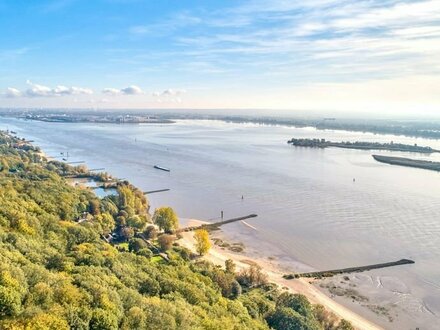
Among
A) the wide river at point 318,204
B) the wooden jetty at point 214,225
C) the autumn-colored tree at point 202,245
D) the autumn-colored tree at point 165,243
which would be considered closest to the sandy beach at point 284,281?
the autumn-colored tree at point 202,245

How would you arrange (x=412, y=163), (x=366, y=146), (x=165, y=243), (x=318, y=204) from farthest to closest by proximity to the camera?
1. (x=366, y=146)
2. (x=412, y=163)
3. (x=318, y=204)
4. (x=165, y=243)

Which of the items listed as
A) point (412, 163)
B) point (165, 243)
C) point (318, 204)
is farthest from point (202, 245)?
point (412, 163)

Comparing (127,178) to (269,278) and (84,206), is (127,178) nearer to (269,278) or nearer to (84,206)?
(84,206)

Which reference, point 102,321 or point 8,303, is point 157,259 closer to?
point 102,321

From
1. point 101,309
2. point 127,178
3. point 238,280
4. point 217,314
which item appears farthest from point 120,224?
point 127,178

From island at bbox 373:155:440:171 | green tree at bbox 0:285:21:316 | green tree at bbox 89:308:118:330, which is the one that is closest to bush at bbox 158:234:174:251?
green tree at bbox 89:308:118:330

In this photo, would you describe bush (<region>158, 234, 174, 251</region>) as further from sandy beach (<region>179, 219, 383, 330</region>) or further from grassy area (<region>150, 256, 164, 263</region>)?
sandy beach (<region>179, 219, 383, 330</region>)

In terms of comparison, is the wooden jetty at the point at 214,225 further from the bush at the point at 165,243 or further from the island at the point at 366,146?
the island at the point at 366,146
